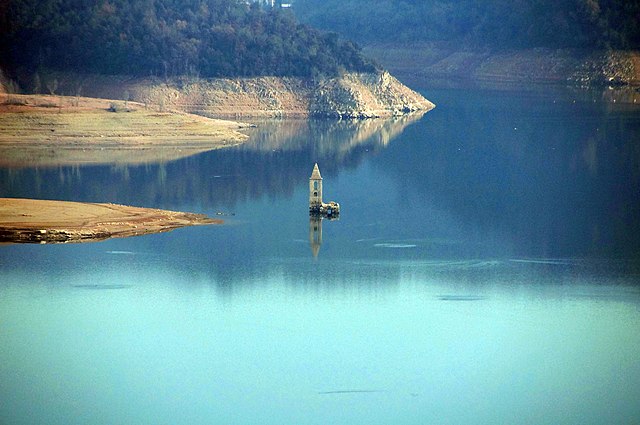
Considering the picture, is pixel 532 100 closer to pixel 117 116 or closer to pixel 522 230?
pixel 117 116

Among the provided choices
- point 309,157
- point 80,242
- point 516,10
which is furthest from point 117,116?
point 516,10

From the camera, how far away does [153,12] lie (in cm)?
10700

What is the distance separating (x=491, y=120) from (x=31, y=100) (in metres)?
30.3

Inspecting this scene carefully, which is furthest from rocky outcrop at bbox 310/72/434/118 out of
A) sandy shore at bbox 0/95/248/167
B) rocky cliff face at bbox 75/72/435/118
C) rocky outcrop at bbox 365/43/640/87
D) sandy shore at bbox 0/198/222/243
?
sandy shore at bbox 0/198/222/243

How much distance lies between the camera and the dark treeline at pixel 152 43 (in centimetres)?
10406

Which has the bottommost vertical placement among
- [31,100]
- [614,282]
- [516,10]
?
[614,282]

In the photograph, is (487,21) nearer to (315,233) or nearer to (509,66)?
(509,66)

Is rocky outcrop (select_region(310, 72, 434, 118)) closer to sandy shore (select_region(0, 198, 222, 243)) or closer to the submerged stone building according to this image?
the submerged stone building

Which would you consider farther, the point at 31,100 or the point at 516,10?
the point at 516,10

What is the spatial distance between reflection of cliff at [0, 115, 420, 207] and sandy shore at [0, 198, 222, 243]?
345 centimetres

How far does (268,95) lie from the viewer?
346 feet

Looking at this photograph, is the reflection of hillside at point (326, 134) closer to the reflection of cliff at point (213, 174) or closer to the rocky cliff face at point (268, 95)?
the reflection of cliff at point (213, 174)

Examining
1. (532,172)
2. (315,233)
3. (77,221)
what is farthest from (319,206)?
(532,172)

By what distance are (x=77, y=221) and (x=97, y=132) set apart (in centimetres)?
2942
